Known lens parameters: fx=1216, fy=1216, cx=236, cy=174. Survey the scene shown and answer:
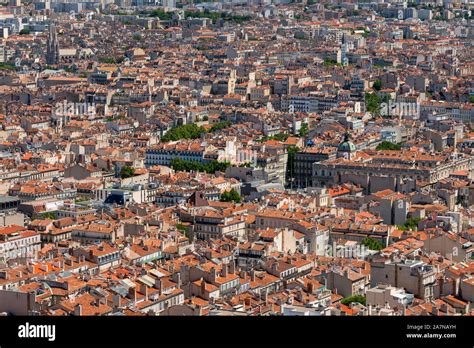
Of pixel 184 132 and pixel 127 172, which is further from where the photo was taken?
pixel 184 132

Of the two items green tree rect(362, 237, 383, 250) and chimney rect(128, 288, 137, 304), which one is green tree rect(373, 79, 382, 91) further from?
chimney rect(128, 288, 137, 304)

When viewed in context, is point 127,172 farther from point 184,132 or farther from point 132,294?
point 132,294

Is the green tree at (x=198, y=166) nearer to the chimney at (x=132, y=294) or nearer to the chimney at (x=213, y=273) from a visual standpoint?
the chimney at (x=213, y=273)

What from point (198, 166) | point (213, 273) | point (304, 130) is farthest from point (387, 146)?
A: point (213, 273)

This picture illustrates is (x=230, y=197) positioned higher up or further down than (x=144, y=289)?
further down

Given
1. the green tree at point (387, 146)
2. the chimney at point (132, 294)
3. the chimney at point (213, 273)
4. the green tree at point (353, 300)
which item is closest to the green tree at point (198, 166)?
the green tree at point (387, 146)

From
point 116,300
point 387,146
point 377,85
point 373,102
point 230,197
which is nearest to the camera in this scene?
point 116,300

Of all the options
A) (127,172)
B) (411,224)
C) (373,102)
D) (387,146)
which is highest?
(411,224)
